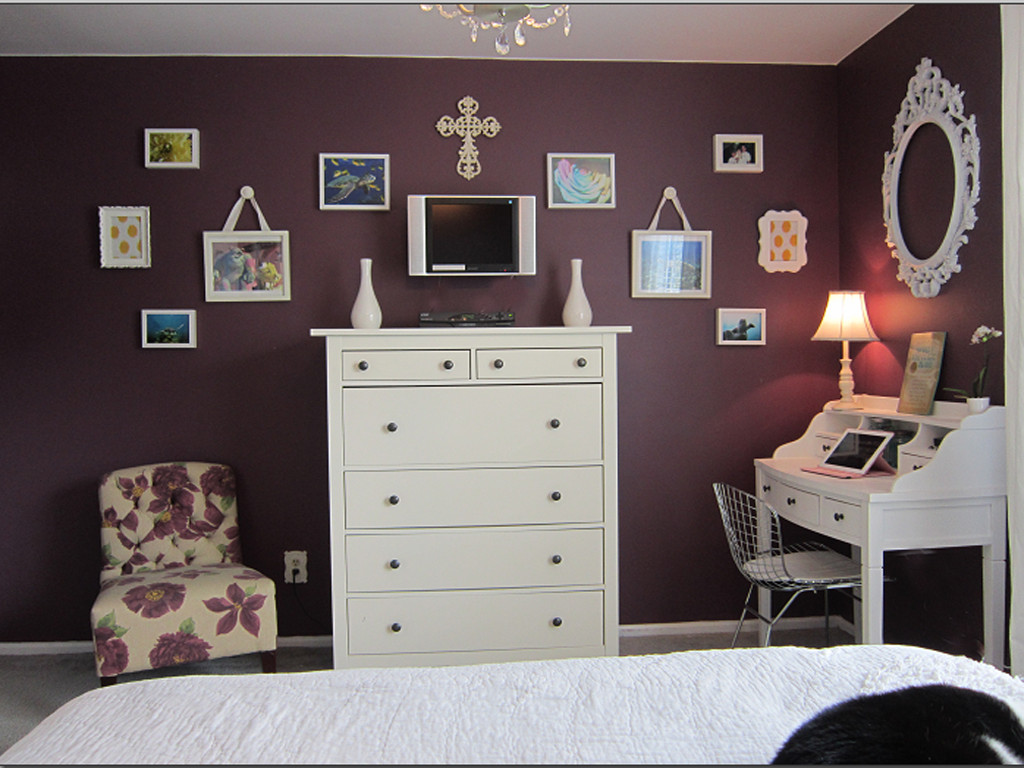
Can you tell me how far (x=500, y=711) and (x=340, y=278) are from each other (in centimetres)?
253

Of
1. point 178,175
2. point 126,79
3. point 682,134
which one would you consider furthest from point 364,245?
point 682,134

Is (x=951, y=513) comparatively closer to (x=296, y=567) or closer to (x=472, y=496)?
(x=472, y=496)

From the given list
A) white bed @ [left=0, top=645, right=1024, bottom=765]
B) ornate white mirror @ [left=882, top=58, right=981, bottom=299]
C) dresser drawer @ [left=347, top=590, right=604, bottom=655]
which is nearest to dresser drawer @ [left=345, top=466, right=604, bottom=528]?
dresser drawer @ [left=347, top=590, right=604, bottom=655]

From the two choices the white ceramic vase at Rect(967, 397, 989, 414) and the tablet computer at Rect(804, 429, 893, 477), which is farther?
the tablet computer at Rect(804, 429, 893, 477)

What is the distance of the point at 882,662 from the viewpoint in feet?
4.41

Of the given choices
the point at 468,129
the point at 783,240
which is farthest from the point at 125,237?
the point at 783,240

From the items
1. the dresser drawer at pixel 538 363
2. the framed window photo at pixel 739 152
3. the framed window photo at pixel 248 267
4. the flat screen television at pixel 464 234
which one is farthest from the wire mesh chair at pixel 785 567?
the framed window photo at pixel 248 267

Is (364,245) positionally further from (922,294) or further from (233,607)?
(922,294)

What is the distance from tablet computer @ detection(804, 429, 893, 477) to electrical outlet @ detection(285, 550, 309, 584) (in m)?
2.30

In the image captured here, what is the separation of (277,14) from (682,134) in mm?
1894

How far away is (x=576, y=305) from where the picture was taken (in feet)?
10.4

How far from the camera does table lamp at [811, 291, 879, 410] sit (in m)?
3.08

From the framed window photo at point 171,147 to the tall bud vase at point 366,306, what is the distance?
100 centimetres

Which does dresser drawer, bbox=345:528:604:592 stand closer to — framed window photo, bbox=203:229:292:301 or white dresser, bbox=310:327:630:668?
white dresser, bbox=310:327:630:668
